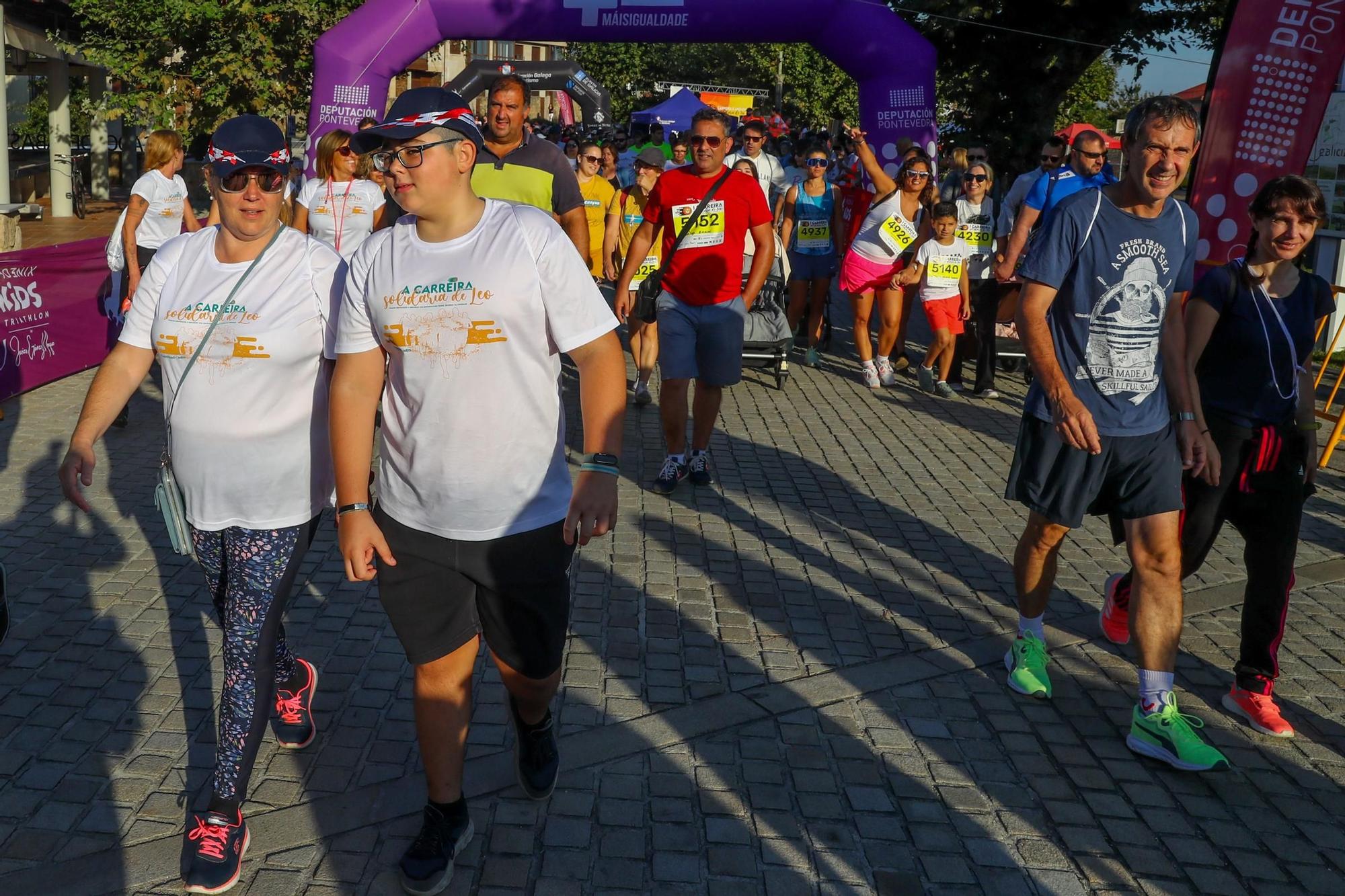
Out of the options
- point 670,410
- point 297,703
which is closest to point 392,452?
point 297,703

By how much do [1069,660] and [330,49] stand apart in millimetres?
12496

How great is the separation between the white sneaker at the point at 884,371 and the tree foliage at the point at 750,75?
50.2 meters

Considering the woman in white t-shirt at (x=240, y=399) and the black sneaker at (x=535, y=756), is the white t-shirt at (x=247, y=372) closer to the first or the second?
the woman in white t-shirt at (x=240, y=399)

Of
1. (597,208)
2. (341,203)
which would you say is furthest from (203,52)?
(341,203)

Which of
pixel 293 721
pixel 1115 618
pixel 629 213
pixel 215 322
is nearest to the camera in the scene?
pixel 215 322

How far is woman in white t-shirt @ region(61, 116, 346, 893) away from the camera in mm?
3361

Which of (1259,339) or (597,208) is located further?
(597,208)

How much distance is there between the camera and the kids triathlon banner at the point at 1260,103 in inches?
324

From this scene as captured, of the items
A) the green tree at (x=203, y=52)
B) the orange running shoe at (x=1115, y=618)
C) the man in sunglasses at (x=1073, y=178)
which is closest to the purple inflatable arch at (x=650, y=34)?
the man in sunglasses at (x=1073, y=178)

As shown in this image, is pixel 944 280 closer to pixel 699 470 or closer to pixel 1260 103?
pixel 1260 103

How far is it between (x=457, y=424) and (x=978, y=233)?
810 cm

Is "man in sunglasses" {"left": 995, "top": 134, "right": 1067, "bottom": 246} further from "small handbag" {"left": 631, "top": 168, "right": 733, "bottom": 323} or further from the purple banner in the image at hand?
the purple banner

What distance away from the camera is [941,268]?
10.0 m

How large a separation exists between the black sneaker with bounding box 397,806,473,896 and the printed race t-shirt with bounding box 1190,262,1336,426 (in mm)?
2866
